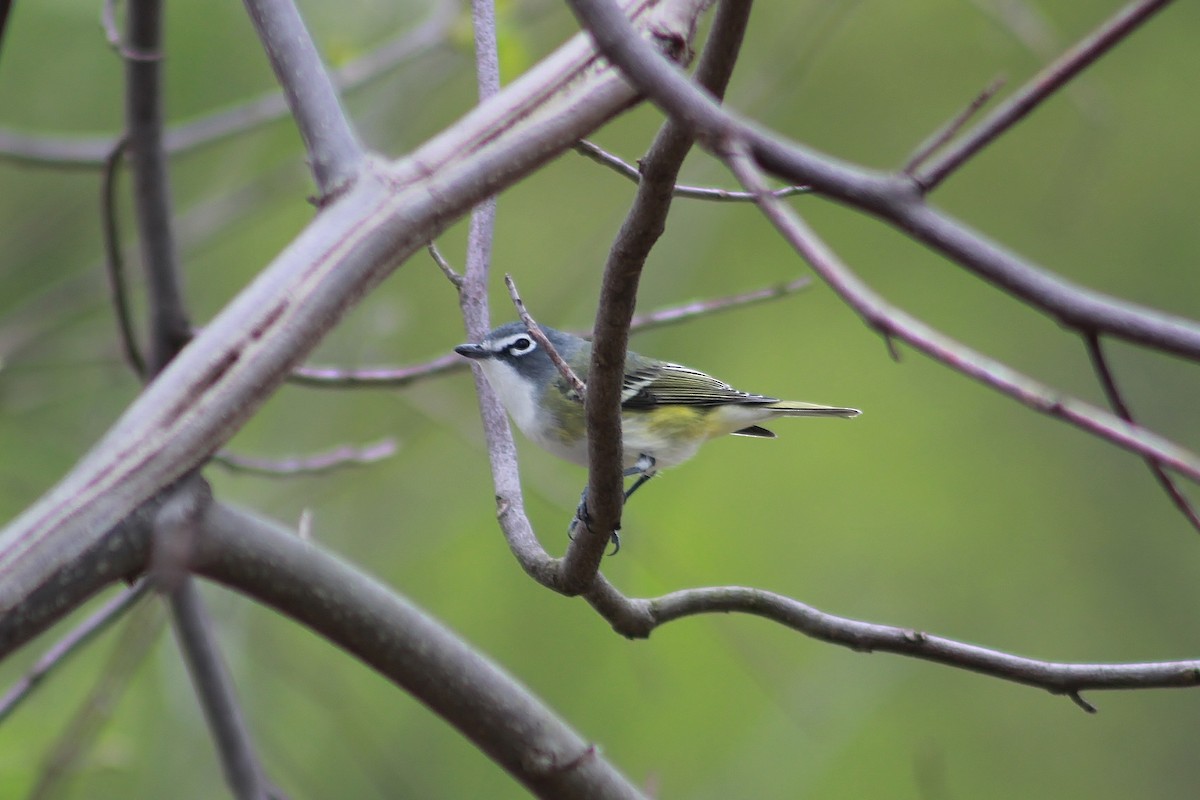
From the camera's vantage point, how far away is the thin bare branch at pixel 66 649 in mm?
2371

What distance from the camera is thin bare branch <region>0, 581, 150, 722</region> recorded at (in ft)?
7.78

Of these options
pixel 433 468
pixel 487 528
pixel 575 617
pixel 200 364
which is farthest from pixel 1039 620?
pixel 200 364

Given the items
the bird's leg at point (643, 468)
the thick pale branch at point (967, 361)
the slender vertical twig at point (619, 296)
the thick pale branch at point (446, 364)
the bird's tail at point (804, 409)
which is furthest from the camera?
the bird's tail at point (804, 409)

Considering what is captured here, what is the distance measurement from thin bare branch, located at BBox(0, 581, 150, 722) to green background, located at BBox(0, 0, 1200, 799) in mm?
1151

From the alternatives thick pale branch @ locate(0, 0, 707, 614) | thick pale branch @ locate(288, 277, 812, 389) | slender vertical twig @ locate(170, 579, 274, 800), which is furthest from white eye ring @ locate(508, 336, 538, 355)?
thick pale branch @ locate(0, 0, 707, 614)

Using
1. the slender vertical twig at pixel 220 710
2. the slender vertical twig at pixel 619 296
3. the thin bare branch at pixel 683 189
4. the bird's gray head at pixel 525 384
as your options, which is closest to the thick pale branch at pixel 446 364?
the bird's gray head at pixel 525 384

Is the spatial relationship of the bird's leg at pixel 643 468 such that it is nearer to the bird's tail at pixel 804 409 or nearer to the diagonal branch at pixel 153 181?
the bird's tail at pixel 804 409

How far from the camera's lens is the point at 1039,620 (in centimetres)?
627

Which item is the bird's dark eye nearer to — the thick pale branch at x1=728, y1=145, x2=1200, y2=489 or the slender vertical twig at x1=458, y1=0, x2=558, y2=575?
the slender vertical twig at x1=458, y1=0, x2=558, y2=575

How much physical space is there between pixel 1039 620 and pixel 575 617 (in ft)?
8.49

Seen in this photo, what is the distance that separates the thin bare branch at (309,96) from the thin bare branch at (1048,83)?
1.93 feet

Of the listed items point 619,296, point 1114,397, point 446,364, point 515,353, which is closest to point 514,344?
point 515,353

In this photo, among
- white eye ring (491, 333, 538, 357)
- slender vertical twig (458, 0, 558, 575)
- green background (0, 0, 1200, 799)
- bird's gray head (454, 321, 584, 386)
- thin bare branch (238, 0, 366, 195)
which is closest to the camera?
thin bare branch (238, 0, 366, 195)

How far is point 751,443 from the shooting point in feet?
21.9
